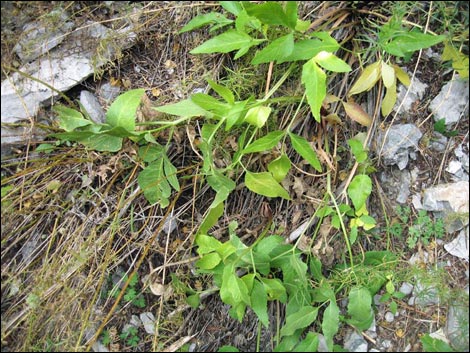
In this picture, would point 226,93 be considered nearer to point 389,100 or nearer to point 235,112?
point 235,112

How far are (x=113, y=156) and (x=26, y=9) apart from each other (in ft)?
2.23

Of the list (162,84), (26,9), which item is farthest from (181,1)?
(26,9)

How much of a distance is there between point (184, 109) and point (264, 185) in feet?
1.27

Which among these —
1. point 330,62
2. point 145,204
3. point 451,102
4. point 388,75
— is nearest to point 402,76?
point 388,75

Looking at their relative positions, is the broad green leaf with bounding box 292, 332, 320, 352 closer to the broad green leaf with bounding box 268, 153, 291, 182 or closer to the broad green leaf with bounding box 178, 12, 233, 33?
the broad green leaf with bounding box 268, 153, 291, 182

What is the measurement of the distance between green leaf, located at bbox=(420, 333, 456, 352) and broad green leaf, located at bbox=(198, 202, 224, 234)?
2.66 ft

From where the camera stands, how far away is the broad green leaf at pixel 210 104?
5.52ft

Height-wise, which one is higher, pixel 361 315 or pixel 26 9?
pixel 26 9

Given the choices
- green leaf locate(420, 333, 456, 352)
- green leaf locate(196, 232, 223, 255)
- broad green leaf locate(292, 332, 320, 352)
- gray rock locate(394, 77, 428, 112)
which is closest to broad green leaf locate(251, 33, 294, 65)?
gray rock locate(394, 77, 428, 112)

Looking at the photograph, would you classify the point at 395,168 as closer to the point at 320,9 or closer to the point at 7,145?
the point at 320,9

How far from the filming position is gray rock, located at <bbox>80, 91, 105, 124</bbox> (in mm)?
1914

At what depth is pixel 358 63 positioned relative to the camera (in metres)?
1.92

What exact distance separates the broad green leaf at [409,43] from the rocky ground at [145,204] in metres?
0.18

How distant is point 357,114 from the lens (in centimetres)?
183
